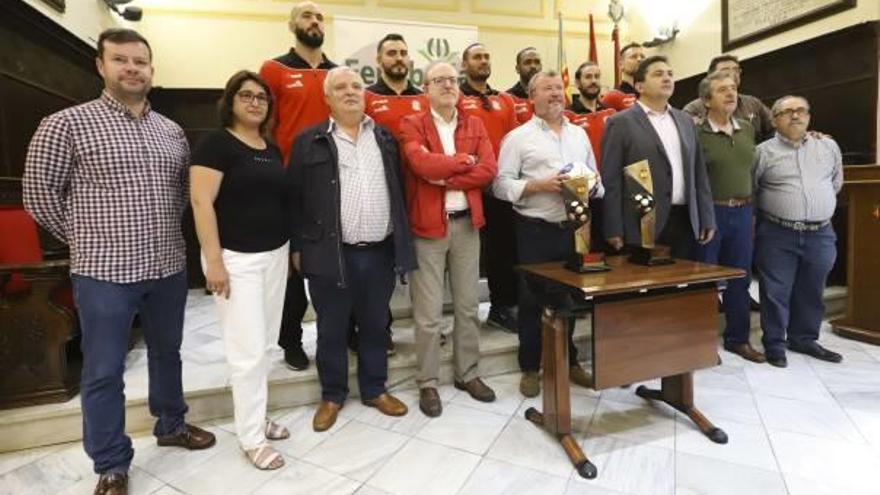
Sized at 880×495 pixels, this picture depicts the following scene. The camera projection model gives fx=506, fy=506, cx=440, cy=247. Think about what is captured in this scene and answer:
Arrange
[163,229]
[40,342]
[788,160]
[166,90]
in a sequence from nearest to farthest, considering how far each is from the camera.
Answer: [163,229]
[40,342]
[788,160]
[166,90]

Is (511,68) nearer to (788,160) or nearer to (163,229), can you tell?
(788,160)

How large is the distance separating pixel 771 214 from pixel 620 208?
4.15ft

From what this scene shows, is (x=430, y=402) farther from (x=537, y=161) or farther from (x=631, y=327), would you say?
(x=537, y=161)

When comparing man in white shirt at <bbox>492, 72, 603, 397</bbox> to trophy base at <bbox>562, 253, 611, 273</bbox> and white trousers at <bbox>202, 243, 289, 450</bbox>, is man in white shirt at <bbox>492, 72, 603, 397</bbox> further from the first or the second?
white trousers at <bbox>202, 243, 289, 450</bbox>

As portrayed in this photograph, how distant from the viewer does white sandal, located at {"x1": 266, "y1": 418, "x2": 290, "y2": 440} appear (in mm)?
2273

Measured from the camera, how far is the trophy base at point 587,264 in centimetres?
213

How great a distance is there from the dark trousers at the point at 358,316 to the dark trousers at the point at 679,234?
1.51 metres

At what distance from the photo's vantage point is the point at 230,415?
2.52 metres

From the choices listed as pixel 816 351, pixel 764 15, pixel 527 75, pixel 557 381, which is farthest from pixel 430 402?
pixel 764 15

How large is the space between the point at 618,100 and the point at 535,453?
2638mm

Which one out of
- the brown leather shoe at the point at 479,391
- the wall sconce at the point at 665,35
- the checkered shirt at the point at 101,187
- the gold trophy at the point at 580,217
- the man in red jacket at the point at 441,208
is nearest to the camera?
the checkered shirt at the point at 101,187

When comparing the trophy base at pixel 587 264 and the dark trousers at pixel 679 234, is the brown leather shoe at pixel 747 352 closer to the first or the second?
the dark trousers at pixel 679 234

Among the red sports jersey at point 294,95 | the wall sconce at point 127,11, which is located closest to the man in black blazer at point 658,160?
the red sports jersey at point 294,95

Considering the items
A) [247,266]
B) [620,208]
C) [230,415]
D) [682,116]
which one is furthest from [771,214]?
[230,415]
